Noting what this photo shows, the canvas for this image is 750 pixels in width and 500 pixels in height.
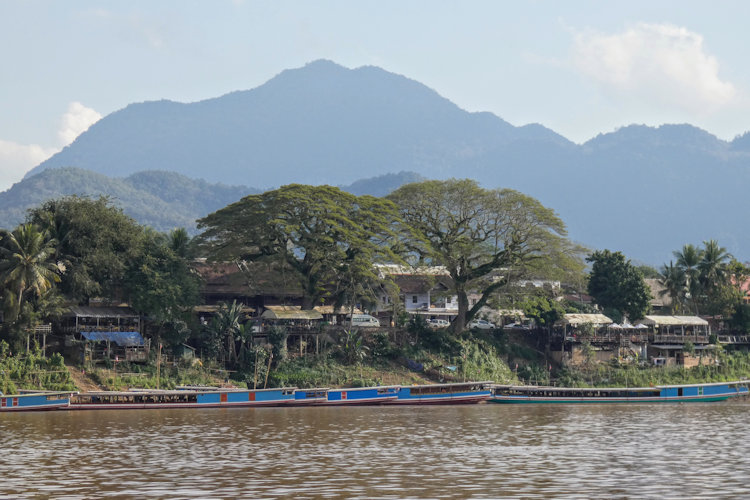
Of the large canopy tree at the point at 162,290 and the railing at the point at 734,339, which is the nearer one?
the large canopy tree at the point at 162,290

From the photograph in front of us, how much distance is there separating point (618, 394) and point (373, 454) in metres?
47.3

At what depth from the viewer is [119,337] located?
88.1 meters

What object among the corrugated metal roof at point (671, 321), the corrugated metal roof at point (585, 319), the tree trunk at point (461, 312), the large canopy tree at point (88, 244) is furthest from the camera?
the corrugated metal roof at point (671, 321)

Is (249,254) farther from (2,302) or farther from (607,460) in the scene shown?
(607,460)

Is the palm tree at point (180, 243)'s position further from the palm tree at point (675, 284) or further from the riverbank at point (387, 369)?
the palm tree at point (675, 284)

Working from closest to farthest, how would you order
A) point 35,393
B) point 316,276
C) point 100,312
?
point 35,393 < point 100,312 < point 316,276

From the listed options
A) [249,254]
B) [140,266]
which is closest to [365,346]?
[249,254]

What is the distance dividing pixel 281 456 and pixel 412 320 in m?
56.0

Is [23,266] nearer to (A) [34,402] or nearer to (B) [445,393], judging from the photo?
(A) [34,402]

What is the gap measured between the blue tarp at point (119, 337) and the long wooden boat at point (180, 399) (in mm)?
10343

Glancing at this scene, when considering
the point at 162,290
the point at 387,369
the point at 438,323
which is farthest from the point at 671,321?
the point at 162,290

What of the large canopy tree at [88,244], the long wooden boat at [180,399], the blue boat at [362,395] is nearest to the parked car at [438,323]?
the blue boat at [362,395]

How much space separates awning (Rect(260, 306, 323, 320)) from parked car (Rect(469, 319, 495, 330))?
19895 millimetres

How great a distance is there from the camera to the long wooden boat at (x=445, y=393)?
85688mm
